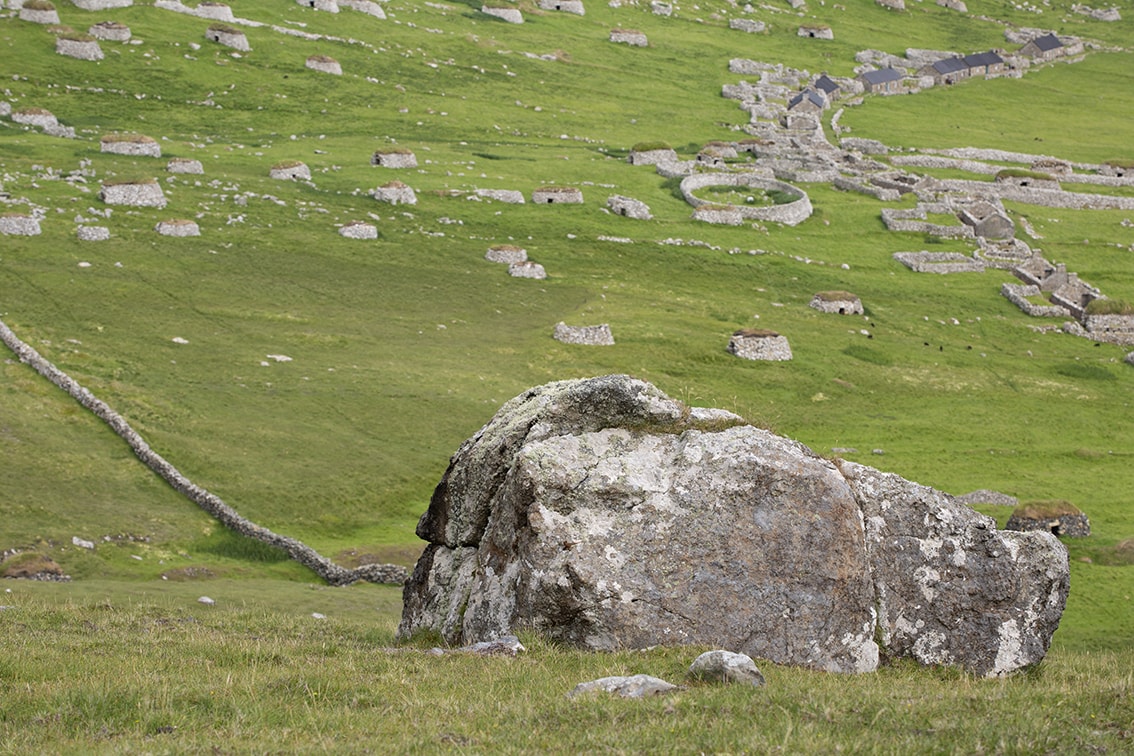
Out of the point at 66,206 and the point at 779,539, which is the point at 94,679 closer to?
the point at 779,539

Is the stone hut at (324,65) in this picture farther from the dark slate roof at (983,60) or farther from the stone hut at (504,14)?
the dark slate roof at (983,60)

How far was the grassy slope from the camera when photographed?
159 feet

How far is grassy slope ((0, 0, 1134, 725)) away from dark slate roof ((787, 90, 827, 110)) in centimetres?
2539

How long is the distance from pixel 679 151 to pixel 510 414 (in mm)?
111164

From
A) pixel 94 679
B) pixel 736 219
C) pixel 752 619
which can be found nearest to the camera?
pixel 94 679

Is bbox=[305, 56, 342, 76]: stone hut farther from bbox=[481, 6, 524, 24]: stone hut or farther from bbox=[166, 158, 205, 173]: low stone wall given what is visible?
bbox=[481, 6, 524, 24]: stone hut

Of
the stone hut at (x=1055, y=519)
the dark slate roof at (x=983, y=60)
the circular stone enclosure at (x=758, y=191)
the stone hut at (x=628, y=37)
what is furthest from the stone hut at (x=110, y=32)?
the dark slate roof at (x=983, y=60)

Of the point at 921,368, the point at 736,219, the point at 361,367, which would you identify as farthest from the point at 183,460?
the point at 736,219

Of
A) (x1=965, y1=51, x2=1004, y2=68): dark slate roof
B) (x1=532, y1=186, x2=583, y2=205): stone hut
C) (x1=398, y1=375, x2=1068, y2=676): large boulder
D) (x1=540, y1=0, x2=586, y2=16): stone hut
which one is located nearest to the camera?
(x1=398, y1=375, x2=1068, y2=676): large boulder

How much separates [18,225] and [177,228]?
9171mm

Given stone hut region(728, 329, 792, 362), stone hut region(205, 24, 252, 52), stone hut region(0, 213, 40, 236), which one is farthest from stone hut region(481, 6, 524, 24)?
stone hut region(728, 329, 792, 362)

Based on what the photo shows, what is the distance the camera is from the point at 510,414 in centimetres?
2297

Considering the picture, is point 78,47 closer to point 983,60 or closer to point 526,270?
point 526,270

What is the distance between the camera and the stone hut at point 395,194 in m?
94.4
